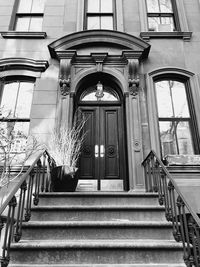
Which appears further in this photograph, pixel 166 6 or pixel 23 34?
pixel 166 6

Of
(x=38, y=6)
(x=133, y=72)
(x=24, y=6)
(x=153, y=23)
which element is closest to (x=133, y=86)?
(x=133, y=72)

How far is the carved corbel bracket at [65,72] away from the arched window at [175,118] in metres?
2.56

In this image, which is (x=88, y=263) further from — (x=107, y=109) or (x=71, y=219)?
(x=107, y=109)

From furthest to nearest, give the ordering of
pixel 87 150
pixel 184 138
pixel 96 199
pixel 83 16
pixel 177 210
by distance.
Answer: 1. pixel 83 16
2. pixel 184 138
3. pixel 87 150
4. pixel 177 210
5. pixel 96 199

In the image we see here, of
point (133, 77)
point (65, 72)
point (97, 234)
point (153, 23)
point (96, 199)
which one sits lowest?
point (97, 234)

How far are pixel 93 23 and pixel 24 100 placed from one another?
3.54 m

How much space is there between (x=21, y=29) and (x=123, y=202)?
6.54 meters

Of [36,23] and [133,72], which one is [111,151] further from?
[36,23]

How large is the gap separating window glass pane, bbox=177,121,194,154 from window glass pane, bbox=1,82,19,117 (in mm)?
4565

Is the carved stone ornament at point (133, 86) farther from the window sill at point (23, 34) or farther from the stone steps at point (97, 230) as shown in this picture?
the stone steps at point (97, 230)

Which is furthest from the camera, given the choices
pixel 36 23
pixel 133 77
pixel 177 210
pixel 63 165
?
pixel 36 23

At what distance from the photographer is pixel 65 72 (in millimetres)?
6645

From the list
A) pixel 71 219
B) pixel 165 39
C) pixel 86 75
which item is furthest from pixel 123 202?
pixel 165 39

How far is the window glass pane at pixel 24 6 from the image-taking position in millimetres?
8219
